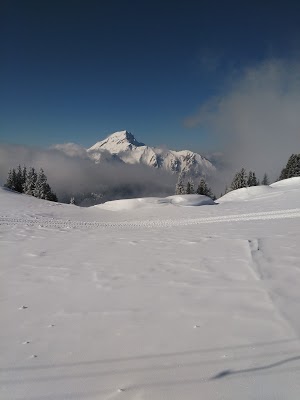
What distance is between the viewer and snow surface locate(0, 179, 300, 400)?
2846 mm

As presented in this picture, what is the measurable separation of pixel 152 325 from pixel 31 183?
58.1 m

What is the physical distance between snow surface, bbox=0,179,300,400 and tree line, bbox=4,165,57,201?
49.1 metres

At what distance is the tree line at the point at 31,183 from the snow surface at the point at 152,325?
161ft

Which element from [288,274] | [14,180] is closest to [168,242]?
A: [288,274]

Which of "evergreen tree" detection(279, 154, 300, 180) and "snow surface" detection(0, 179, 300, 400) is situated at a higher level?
"evergreen tree" detection(279, 154, 300, 180)

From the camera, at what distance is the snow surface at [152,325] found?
9.34ft

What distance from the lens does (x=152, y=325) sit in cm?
404

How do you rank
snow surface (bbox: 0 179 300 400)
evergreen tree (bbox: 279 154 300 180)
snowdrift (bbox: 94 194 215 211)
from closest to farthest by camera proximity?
1. snow surface (bbox: 0 179 300 400)
2. snowdrift (bbox: 94 194 215 211)
3. evergreen tree (bbox: 279 154 300 180)

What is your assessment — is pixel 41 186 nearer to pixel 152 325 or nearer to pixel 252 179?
pixel 252 179

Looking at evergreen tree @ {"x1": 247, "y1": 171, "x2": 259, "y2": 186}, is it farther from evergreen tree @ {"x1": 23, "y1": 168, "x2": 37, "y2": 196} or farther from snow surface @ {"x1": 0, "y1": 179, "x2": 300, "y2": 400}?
snow surface @ {"x1": 0, "y1": 179, "x2": 300, "y2": 400}

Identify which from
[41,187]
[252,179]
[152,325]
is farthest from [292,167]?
[152,325]

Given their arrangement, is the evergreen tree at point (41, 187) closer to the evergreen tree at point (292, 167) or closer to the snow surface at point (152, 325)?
the snow surface at point (152, 325)

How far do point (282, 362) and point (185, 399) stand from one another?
1.18m

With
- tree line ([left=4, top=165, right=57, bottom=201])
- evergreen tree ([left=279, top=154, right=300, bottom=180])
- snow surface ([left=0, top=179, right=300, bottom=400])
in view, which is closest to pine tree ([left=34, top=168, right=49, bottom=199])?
tree line ([left=4, top=165, right=57, bottom=201])
